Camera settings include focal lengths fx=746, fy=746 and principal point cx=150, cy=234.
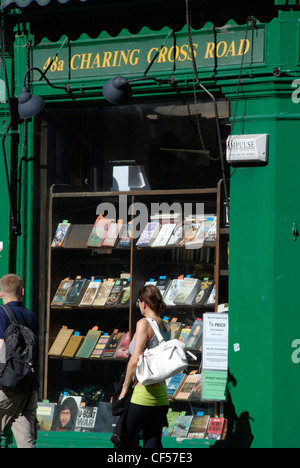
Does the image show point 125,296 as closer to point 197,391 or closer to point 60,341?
point 60,341

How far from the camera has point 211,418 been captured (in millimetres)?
7426

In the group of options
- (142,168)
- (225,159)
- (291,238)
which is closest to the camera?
(291,238)

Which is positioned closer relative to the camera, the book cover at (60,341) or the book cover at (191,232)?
the book cover at (191,232)

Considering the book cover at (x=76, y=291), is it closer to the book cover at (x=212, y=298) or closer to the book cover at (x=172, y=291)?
the book cover at (x=172, y=291)

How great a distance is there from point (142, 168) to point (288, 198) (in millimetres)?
1718

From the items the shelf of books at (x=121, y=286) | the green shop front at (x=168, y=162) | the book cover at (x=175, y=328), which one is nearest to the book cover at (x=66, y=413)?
the shelf of books at (x=121, y=286)

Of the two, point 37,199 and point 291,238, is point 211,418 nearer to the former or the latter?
point 291,238

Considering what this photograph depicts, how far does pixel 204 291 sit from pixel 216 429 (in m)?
1.37

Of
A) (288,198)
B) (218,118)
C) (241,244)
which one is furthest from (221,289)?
(218,118)

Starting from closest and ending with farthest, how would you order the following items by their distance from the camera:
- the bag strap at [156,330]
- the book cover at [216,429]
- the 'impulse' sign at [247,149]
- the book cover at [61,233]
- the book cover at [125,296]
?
1. the bag strap at [156,330]
2. the 'impulse' sign at [247,149]
3. the book cover at [216,429]
4. the book cover at [125,296]
5. the book cover at [61,233]

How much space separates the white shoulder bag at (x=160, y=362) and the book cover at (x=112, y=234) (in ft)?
6.97

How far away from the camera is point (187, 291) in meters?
7.74

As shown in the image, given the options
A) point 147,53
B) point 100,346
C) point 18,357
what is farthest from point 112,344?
point 147,53

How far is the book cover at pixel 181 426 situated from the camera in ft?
24.3
